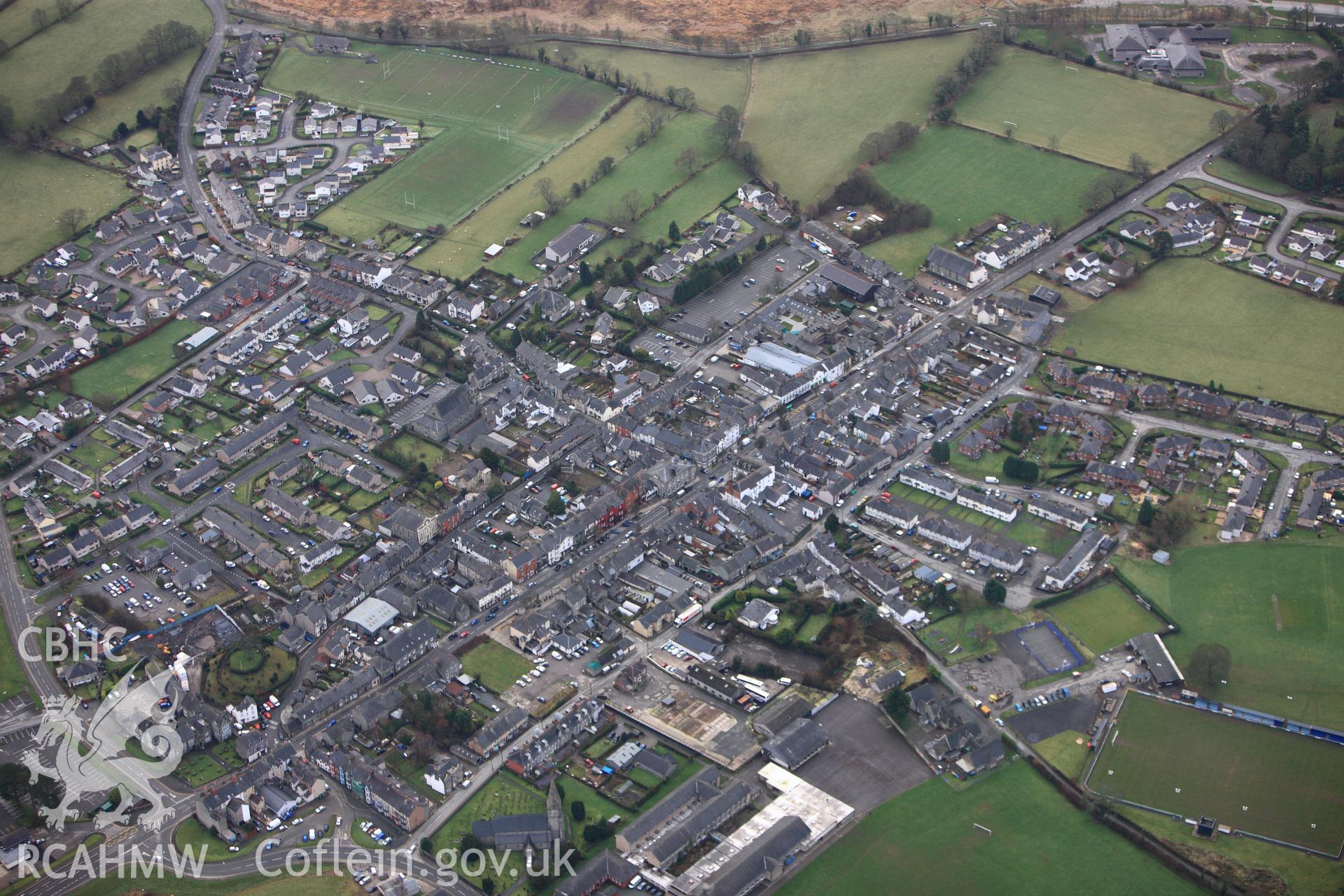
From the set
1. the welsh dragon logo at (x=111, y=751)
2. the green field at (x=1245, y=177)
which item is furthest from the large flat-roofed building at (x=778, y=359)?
the welsh dragon logo at (x=111, y=751)

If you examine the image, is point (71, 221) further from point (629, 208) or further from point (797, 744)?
point (797, 744)

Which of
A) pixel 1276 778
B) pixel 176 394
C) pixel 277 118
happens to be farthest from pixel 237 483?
pixel 1276 778

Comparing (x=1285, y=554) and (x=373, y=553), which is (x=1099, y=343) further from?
(x=373, y=553)

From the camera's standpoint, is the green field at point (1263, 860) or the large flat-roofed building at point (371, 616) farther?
the large flat-roofed building at point (371, 616)

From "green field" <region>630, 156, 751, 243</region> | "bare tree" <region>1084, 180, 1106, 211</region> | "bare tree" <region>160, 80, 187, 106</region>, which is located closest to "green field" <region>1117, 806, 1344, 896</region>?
"bare tree" <region>1084, 180, 1106, 211</region>

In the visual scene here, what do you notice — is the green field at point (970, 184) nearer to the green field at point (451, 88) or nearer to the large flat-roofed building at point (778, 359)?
the large flat-roofed building at point (778, 359)

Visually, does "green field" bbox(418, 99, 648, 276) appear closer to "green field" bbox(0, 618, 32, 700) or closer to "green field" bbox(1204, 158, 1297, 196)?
"green field" bbox(0, 618, 32, 700)
